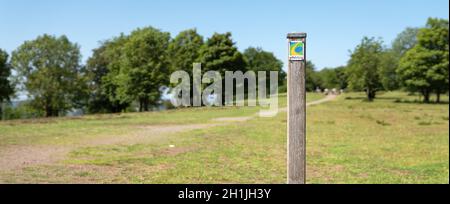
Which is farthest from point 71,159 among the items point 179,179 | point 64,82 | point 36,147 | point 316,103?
point 64,82

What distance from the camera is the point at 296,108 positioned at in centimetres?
352

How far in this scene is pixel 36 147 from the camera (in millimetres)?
8383

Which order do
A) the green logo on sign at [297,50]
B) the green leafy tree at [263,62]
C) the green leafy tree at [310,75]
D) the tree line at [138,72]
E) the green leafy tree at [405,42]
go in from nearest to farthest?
the green logo on sign at [297,50] → the green leafy tree at [263,62] → the green leafy tree at [310,75] → the tree line at [138,72] → the green leafy tree at [405,42]

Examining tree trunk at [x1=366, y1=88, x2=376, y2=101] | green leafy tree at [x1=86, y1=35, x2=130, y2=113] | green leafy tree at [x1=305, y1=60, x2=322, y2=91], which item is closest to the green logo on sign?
green leafy tree at [x1=305, y1=60, x2=322, y2=91]

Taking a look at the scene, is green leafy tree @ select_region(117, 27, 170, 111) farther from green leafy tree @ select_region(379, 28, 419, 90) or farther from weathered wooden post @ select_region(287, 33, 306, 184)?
green leafy tree @ select_region(379, 28, 419, 90)

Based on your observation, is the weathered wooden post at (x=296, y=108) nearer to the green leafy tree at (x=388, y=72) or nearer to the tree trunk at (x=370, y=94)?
the tree trunk at (x=370, y=94)

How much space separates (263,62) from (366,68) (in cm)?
4252

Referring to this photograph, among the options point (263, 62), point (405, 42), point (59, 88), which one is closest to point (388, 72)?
point (405, 42)

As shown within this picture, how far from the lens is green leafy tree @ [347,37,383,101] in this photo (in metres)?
45.5

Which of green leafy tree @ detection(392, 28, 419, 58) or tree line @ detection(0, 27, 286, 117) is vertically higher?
green leafy tree @ detection(392, 28, 419, 58)

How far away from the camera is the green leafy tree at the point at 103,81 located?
41.5 meters

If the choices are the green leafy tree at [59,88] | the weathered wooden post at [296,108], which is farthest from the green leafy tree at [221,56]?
the green leafy tree at [59,88]
